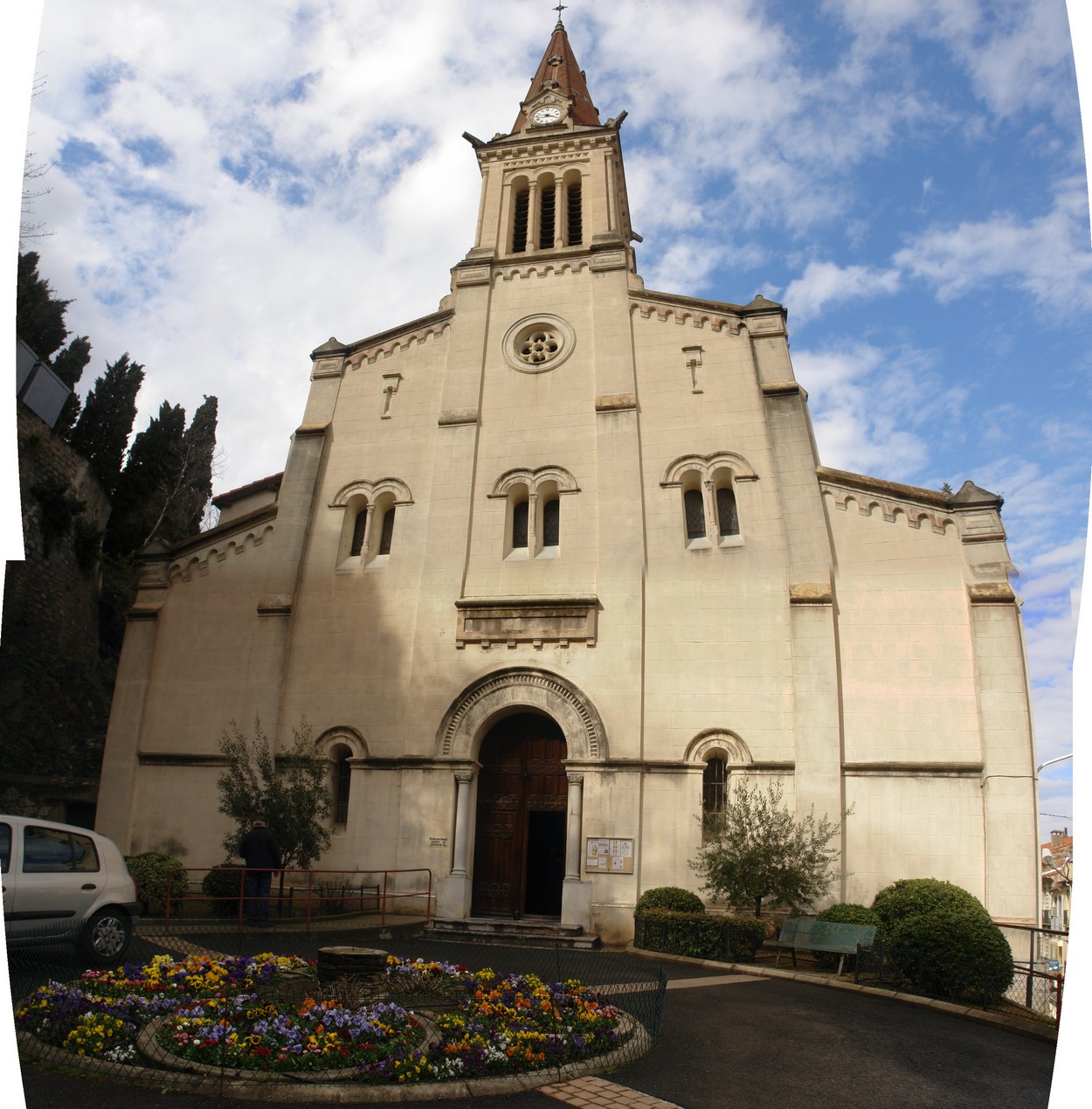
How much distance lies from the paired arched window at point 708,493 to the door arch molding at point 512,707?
14.7 feet

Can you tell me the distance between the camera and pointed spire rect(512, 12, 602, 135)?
2900cm

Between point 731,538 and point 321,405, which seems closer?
point 731,538

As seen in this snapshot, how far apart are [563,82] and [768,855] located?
26.7 meters

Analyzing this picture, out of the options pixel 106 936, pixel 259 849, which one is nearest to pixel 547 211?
pixel 259 849

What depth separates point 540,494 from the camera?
2173 cm

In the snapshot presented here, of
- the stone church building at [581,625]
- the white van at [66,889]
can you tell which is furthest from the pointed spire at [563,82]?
the white van at [66,889]

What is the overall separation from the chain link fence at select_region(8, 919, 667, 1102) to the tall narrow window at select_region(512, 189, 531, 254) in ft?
69.3

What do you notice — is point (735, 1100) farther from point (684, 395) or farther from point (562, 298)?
point (562, 298)

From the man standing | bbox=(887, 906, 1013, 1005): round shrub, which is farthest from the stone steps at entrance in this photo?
bbox=(887, 906, 1013, 1005): round shrub

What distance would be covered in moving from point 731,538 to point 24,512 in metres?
22.8

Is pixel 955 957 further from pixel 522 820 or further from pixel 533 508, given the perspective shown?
pixel 533 508

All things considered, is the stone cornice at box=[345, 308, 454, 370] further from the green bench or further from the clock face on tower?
the green bench

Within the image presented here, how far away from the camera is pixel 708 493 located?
2066 cm

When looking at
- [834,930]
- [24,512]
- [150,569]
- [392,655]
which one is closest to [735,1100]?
[834,930]
